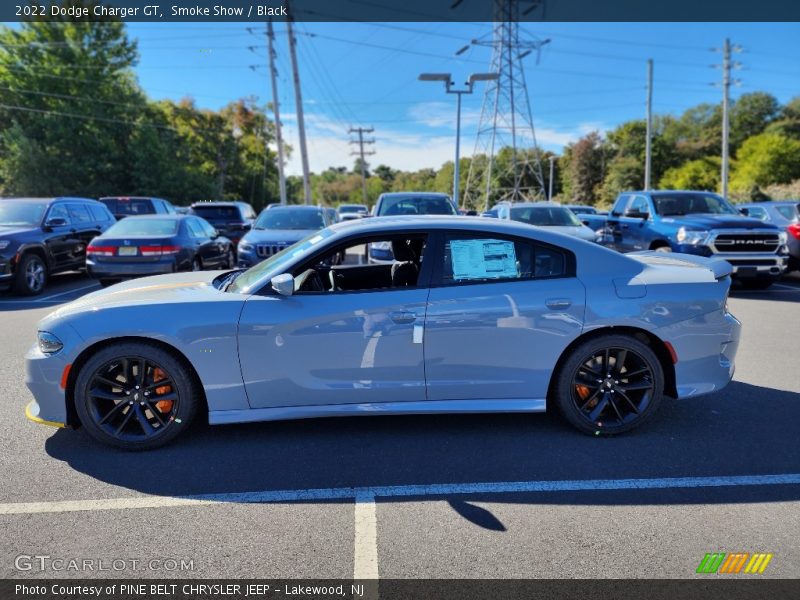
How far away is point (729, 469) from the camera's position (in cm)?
344

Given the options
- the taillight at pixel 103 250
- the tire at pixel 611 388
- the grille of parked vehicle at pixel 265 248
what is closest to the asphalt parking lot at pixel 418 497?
the tire at pixel 611 388

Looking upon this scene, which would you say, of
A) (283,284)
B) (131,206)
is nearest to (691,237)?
(283,284)

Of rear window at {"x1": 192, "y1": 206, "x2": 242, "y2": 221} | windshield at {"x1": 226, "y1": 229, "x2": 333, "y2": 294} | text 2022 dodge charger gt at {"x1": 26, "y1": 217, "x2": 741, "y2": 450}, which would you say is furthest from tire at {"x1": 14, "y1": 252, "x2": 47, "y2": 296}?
windshield at {"x1": 226, "y1": 229, "x2": 333, "y2": 294}

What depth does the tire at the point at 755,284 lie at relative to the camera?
36.2 feet

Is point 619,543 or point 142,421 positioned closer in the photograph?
point 619,543

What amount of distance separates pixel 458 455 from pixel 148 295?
2.43 metres

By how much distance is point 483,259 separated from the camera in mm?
3871

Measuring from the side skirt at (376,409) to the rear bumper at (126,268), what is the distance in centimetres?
691

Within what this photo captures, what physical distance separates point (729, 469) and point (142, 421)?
3.81 meters

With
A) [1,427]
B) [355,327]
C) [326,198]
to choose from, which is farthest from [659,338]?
[326,198]

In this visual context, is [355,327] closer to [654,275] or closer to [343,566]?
[343,566]

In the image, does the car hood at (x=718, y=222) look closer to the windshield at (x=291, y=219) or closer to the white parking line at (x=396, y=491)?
the windshield at (x=291, y=219)

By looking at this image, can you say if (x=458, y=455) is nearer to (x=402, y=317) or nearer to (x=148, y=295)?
(x=402, y=317)

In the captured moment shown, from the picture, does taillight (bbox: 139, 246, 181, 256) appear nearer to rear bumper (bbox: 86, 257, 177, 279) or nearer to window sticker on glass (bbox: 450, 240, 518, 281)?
rear bumper (bbox: 86, 257, 177, 279)
